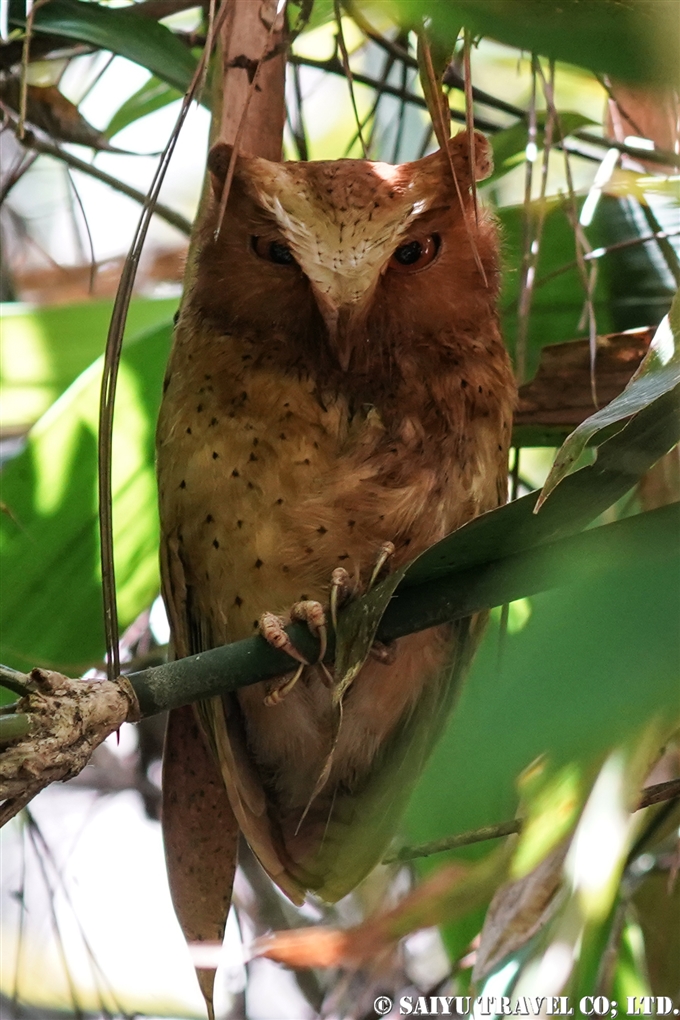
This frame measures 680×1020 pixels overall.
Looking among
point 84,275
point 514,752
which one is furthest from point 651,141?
point 514,752

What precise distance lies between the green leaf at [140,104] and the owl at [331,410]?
544 millimetres

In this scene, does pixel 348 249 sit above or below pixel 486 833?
above

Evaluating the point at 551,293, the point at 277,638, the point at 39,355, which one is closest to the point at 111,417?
the point at 277,638

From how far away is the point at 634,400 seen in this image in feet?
2.18

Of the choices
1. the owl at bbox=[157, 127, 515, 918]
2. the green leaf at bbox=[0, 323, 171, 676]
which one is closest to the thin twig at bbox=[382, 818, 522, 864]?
the owl at bbox=[157, 127, 515, 918]

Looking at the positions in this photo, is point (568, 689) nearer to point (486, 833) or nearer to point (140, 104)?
point (486, 833)

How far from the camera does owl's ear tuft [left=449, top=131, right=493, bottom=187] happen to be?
4.19ft

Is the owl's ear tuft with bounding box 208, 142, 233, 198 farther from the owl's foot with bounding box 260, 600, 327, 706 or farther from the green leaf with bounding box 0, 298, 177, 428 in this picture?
the owl's foot with bounding box 260, 600, 327, 706

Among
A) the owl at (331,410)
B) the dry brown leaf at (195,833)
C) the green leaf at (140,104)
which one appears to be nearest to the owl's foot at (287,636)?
the owl at (331,410)

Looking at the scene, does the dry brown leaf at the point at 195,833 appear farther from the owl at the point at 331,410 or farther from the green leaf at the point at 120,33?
the green leaf at the point at 120,33

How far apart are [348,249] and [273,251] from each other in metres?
0.14

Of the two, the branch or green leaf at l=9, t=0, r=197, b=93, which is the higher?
green leaf at l=9, t=0, r=197, b=93

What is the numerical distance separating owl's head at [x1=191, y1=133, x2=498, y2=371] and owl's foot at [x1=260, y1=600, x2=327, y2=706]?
1.13ft

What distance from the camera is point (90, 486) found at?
1508 mm
